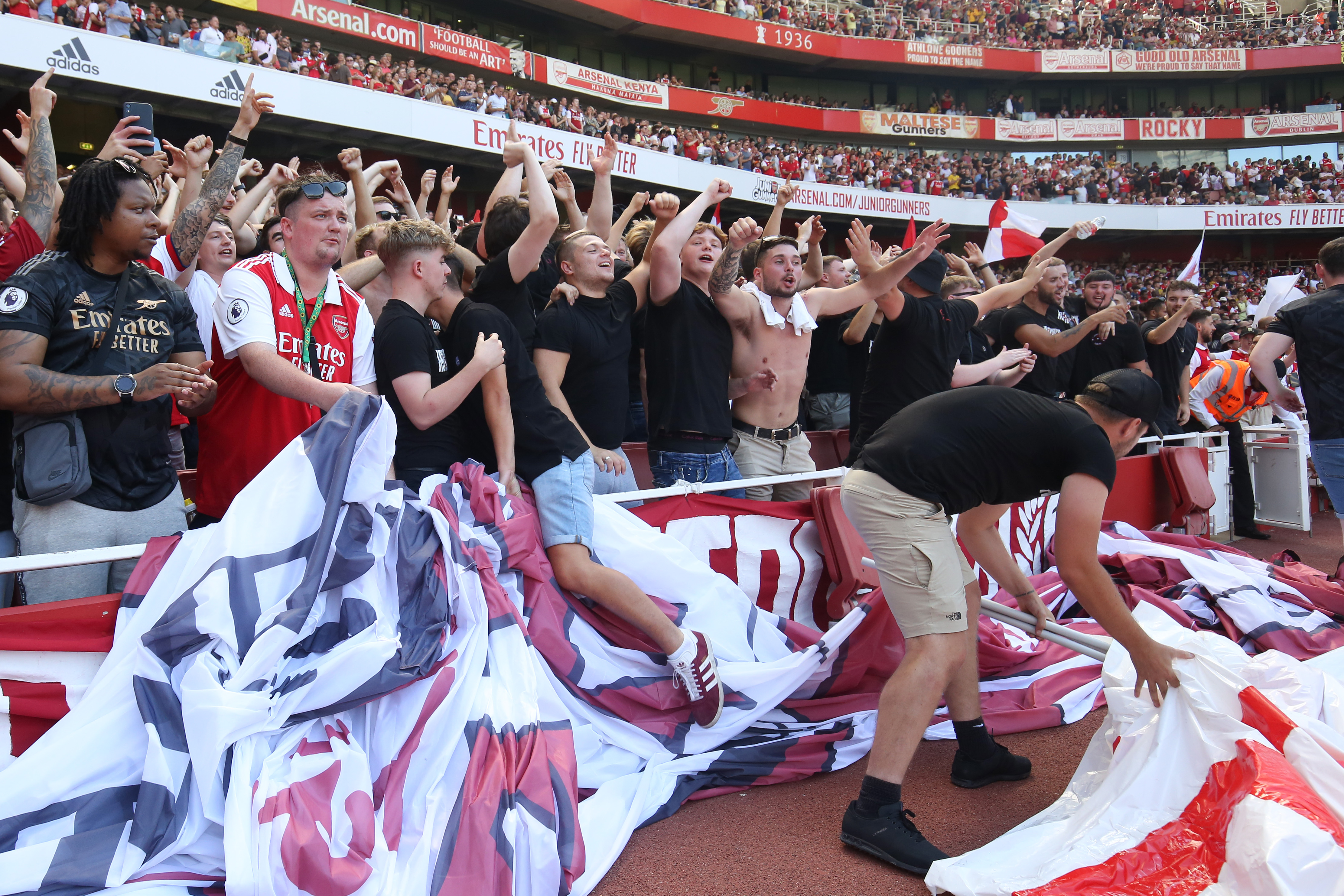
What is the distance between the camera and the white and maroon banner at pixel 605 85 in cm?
2456

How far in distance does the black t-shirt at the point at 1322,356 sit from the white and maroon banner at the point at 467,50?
2072 cm

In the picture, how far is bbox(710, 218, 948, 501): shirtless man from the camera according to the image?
4766 millimetres

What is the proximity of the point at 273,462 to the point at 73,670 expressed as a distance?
2.61 ft

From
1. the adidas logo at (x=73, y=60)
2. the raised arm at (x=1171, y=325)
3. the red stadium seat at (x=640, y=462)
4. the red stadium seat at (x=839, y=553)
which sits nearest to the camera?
the red stadium seat at (x=839, y=553)

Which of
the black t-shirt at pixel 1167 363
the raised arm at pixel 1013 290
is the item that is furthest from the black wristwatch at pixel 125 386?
the black t-shirt at pixel 1167 363

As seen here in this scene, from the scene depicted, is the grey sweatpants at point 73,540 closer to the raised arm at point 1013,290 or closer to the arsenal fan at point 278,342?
the arsenal fan at point 278,342

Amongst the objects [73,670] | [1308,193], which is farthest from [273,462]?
[1308,193]

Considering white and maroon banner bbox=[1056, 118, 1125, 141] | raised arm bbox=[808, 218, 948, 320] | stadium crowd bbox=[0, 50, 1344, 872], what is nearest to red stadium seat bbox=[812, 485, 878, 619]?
stadium crowd bbox=[0, 50, 1344, 872]

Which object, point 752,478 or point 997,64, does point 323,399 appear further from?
point 997,64

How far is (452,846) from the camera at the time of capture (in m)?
2.57

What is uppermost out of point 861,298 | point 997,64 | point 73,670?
point 997,64

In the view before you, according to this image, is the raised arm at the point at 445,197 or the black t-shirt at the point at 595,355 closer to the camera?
the black t-shirt at the point at 595,355

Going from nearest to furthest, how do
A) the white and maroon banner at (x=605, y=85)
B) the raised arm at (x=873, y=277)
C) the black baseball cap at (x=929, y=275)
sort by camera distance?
1. the raised arm at (x=873, y=277)
2. the black baseball cap at (x=929, y=275)
3. the white and maroon banner at (x=605, y=85)

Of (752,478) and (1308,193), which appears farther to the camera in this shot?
(1308,193)
